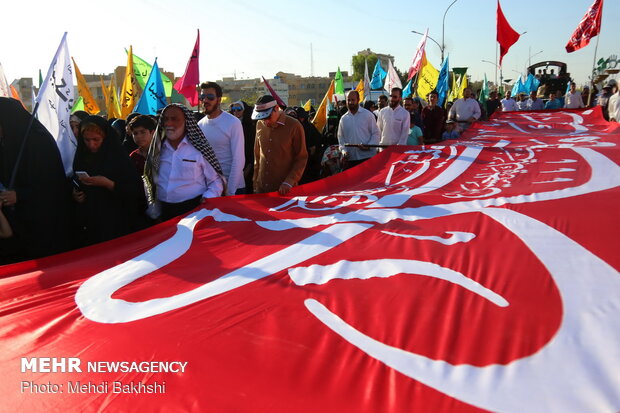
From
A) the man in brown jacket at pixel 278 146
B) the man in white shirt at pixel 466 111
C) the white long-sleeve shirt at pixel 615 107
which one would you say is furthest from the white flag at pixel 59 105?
the white long-sleeve shirt at pixel 615 107

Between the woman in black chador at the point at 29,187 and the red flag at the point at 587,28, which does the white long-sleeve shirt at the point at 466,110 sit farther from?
the woman in black chador at the point at 29,187

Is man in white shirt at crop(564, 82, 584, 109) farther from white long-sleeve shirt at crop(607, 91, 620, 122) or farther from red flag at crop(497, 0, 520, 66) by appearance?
white long-sleeve shirt at crop(607, 91, 620, 122)

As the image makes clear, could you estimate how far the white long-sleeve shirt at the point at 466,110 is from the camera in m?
8.85

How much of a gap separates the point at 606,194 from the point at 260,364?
257cm

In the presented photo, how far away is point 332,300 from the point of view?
194 cm

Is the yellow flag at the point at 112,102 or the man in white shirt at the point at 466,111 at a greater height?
the yellow flag at the point at 112,102

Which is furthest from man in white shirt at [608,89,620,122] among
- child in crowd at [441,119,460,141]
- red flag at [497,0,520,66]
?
red flag at [497,0,520,66]

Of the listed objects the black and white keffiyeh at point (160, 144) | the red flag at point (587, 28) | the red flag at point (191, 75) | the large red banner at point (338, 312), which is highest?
the red flag at point (587, 28)

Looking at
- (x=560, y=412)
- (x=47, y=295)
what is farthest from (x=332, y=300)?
(x=47, y=295)

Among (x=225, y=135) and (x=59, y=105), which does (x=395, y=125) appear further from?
(x=59, y=105)

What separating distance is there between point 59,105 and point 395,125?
438 cm

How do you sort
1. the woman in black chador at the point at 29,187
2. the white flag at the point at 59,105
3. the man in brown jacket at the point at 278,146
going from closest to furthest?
1. the woman in black chador at the point at 29,187
2. the white flag at the point at 59,105
3. the man in brown jacket at the point at 278,146

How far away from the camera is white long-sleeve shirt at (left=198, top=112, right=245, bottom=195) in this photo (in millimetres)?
4051

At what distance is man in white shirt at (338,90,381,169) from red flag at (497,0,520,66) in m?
6.27
